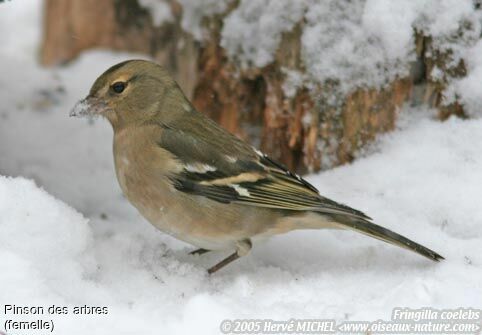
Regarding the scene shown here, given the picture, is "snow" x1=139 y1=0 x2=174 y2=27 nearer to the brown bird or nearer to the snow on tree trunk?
the snow on tree trunk

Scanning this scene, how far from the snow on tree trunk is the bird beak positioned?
134 centimetres

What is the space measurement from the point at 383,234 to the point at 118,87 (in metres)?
1.65

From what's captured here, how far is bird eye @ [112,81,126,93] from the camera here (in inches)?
173

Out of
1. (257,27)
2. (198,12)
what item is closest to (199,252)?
(257,27)

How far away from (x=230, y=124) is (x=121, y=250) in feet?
5.64

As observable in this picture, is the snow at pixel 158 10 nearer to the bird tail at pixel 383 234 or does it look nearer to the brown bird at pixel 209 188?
the brown bird at pixel 209 188

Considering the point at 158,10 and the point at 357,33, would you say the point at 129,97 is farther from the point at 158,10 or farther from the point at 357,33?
the point at 158,10

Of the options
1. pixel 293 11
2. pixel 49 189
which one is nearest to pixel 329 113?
pixel 293 11

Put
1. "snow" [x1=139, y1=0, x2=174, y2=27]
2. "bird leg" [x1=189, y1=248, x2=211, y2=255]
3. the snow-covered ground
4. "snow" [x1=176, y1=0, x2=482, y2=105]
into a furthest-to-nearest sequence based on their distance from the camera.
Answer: "snow" [x1=139, y1=0, x2=174, y2=27], "snow" [x1=176, y1=0, x2=482, y2=105], "bird leg" [x1=189, y1=248, x2=211, y2=255], the snow-covered ground

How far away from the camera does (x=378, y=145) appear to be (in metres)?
5.05

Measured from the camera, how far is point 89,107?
437cm

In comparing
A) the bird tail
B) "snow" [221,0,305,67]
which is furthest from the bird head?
the bird tail

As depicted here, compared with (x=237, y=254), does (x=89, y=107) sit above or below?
above

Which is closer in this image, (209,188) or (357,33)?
(209,188)
